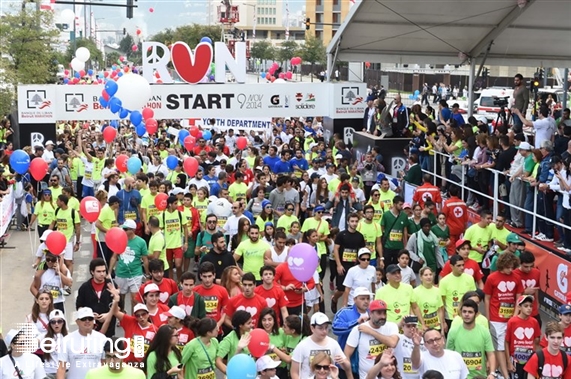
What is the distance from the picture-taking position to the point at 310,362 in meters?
8.25

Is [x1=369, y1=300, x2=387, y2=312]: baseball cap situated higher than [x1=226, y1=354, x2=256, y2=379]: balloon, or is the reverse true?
[x1=369, y1=300, x2=387, y2=312]: baseball cap

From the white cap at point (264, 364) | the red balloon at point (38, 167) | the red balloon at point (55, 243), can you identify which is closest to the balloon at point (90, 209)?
the red balloon at point (55, 243)

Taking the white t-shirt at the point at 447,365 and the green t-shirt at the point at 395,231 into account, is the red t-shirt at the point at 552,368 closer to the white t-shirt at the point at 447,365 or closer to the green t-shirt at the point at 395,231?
Answer: the white t-shirt at the point at 447,365

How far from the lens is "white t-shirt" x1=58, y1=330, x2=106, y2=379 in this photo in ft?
27.8

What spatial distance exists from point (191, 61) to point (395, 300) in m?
13.8

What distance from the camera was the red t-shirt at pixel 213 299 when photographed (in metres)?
10.3

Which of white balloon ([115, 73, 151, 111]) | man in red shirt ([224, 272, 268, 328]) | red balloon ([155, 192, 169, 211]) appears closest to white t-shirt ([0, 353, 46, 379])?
man in red shirt ([224, 272, 268, 328])

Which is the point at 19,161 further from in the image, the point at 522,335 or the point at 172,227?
the point at 522,335

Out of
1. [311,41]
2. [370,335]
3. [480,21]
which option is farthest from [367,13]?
[311,41]

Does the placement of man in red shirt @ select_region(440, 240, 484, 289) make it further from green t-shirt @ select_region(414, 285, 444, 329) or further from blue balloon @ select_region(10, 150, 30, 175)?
blue balloon @ select_region(10, 150, 30, 175)

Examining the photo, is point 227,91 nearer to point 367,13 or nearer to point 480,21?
point 367,13

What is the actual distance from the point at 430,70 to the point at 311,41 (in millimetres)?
21659

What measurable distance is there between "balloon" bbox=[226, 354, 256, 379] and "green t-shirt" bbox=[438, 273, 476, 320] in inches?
152

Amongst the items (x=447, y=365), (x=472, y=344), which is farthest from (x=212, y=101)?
(x=447, y=365)
